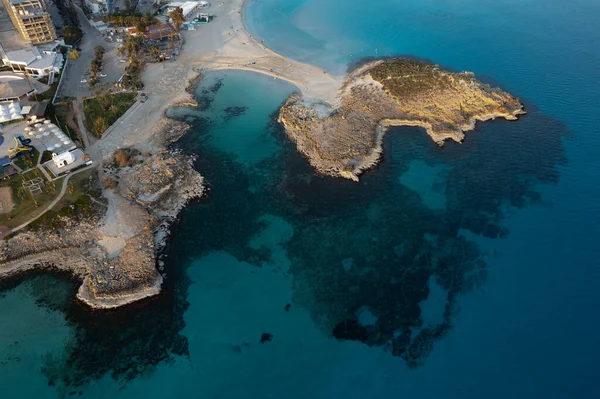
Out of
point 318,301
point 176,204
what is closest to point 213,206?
point 176,204

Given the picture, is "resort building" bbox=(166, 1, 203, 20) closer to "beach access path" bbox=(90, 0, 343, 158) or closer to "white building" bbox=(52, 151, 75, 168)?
"beach access path" bbox=(90, 0, 343, 158)

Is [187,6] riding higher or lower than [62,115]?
higher

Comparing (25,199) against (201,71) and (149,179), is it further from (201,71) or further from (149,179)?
(201,71)

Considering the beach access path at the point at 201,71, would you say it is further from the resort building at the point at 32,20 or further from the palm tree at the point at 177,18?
the resort building at the point at 32,20

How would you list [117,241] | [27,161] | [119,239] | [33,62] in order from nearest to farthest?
[117,241], [119,239], [27,161], [33,62]

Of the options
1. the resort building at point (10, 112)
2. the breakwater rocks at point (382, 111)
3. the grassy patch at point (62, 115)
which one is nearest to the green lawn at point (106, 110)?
the grassy patch at point (62, 115)

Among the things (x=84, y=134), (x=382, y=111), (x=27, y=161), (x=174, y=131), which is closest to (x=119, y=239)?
(x=27, y=161)
